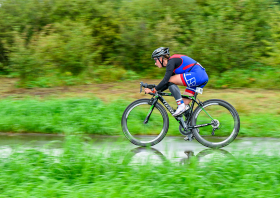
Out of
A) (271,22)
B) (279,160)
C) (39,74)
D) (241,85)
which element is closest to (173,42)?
(241,85)

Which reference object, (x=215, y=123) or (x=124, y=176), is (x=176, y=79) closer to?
(x=215, y=123)

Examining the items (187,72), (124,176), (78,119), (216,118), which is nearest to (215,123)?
(216,118)

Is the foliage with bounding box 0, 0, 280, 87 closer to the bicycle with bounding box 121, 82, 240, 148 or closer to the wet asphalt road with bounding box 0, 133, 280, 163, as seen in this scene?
the wet asphalt road with bounding box 0, 133, 280, 163

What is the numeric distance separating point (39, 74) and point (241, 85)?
250 inches

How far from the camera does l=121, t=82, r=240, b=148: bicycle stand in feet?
20.7

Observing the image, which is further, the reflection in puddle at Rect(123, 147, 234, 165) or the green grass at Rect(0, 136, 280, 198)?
the reflection in puddle at Rect(123, 147, 234, 165)

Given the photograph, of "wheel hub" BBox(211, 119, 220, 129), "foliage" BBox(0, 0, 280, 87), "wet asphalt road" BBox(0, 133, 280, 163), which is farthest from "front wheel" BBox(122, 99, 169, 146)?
"foliage" BBox(0, 0, 280, 87)

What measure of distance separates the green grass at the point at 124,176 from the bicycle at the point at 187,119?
1114mm

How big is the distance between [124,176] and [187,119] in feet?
7.35

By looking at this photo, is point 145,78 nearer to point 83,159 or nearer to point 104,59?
point 104,59

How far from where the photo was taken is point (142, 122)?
Answer: 6676 millimetres

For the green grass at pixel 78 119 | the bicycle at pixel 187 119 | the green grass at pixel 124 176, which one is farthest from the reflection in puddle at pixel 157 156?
the green grass at pixel 78 119

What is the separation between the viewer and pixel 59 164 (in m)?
4.87

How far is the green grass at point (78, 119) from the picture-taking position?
283 inches
